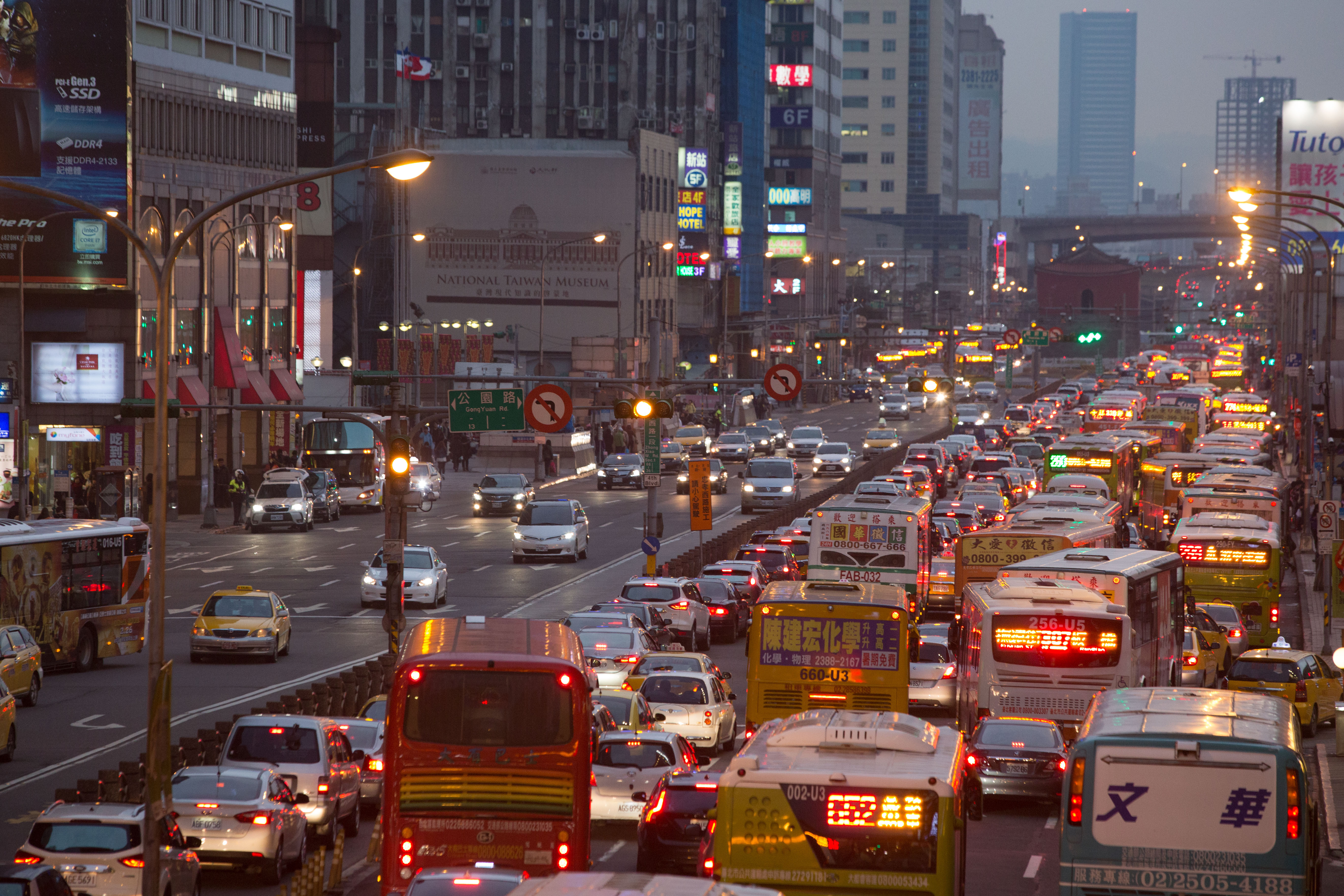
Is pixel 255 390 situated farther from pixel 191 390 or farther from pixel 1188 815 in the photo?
pixel 1188 815

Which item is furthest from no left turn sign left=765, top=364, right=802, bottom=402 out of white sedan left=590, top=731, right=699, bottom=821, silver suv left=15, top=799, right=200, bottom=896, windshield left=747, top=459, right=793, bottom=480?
silver suv left=15, top=799, right=200, bottom=896

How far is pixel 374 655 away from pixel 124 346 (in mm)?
34922

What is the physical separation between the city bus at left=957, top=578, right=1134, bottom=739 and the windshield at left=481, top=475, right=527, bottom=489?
39.9m

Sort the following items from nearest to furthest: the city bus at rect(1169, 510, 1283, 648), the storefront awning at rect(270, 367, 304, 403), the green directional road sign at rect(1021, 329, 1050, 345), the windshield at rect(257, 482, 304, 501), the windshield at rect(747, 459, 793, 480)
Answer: the city bus at rect(1169, 510, 1283, 648) < the windshield at rect(257, 482, 304, 501) < the windshield at rect(747, 459, 793, 480) < the storefront awning at rect(270, 367, 304, 403) < the green directional road sign at rect(1021, 329, 1050, 345)

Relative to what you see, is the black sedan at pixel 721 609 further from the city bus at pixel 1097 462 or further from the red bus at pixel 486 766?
the red bus at pixel 486 766

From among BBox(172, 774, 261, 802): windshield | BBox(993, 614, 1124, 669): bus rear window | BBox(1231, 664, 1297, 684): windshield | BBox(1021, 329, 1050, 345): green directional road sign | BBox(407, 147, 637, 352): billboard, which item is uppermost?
BBox(407, 147, 637, 352): billboard

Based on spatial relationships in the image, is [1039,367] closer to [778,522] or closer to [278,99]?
→ [278,99]

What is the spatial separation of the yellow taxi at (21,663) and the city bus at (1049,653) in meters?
14.7

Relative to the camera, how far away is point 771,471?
66500 millimetres

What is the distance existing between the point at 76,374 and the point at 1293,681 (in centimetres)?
4633

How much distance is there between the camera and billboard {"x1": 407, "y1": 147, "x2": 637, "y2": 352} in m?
116

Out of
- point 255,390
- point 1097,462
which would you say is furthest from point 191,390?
point 1097,462

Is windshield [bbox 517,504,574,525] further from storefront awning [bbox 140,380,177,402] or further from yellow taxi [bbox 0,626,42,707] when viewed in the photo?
yellow taxi [bbox 0,626,42,707]

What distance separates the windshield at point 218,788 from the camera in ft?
63.3
